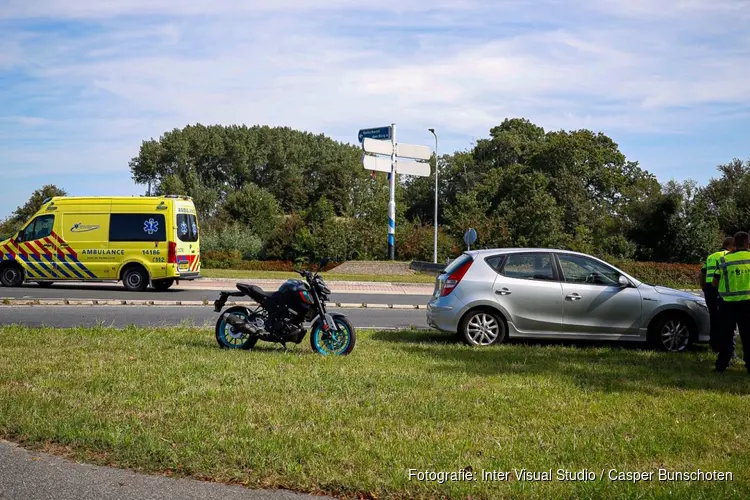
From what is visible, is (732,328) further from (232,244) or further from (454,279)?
(232,244)

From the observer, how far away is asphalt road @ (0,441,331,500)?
16.9 ft

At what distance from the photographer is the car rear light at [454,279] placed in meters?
11.8

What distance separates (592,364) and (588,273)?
2273mm

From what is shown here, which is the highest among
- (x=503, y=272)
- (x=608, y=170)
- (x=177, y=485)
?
(x=608, y=170)

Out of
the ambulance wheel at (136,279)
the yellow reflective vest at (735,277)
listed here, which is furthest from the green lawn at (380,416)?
the ambulance wheel at (136,279)

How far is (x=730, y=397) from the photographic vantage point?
25.9 ft

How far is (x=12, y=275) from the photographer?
23.5 m

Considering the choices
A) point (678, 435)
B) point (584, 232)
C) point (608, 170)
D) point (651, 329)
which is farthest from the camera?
point (608, 170)

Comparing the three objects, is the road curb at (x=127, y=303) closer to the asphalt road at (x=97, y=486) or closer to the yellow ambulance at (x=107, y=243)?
the yellow ambulance at (x=107, y=243)

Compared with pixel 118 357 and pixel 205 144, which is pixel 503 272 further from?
pixel 205 144

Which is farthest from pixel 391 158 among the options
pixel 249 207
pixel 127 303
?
pixel 127 303

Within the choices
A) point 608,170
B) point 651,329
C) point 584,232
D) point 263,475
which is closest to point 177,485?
point 263,475

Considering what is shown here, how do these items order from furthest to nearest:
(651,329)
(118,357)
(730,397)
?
(651,329) < (118,357) < (730,397)

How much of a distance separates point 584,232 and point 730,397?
39.6 metres
